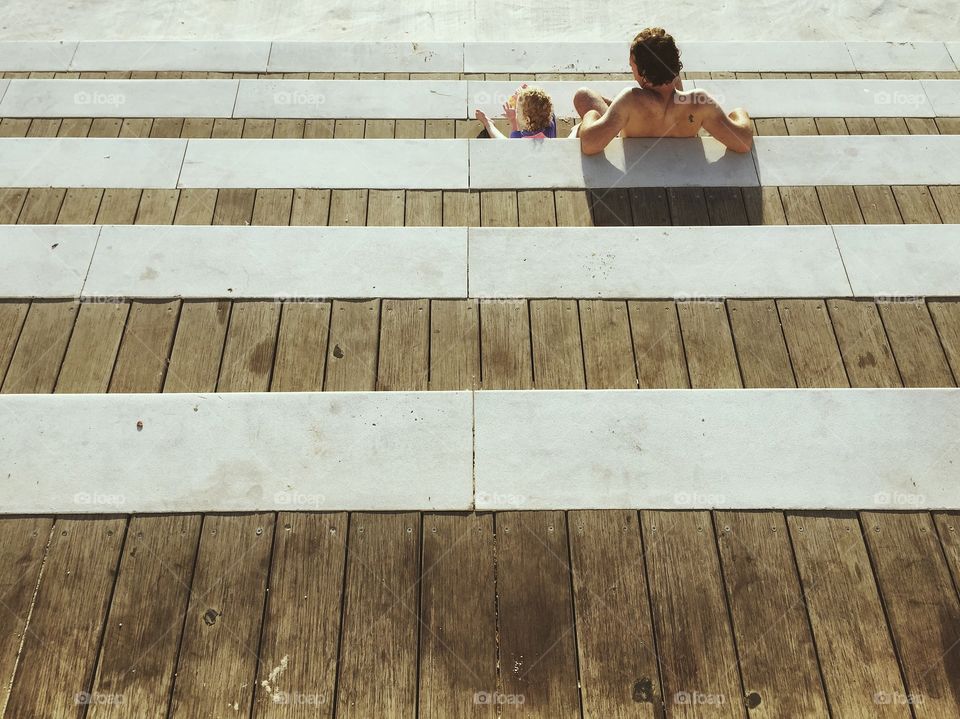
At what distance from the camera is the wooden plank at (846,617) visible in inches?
87.2

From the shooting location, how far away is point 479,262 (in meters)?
3.36

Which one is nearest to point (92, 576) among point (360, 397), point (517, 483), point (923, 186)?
point (360, 397)

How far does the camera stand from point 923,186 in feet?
12.5

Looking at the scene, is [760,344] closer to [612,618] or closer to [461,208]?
[612,618]

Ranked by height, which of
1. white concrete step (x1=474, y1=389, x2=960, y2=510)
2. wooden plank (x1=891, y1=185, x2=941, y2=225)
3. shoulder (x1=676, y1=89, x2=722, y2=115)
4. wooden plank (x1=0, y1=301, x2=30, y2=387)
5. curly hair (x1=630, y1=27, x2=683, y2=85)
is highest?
curly hair (x1=630, y1=27, x2=683, y2=85)

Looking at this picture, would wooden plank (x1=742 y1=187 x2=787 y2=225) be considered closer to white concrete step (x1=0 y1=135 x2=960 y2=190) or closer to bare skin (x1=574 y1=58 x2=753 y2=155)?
white concrete step (x1=0 y1=135 x2=960 y2=190)

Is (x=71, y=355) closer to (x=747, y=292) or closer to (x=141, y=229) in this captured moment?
(x=141, y=229)

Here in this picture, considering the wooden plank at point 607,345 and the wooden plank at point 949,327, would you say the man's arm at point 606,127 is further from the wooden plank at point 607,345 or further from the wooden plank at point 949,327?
the wooden plank at point 949,327

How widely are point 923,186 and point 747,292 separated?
1661 millimetres

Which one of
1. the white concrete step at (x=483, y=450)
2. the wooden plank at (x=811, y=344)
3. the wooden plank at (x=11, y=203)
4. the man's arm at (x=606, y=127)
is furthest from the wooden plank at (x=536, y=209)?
the wooden plank at (x=11, y=203)

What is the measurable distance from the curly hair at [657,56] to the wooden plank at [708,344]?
1596 millimetres

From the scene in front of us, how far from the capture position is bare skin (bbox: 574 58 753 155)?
12.7 feet

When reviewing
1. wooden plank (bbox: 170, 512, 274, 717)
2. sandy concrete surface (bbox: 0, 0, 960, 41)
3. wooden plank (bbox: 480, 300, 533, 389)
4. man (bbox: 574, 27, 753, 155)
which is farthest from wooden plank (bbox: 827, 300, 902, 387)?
sandy concrete surface (bbox: 0, 0, 960, 41)

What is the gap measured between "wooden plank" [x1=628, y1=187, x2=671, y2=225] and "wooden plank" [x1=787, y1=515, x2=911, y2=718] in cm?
193
